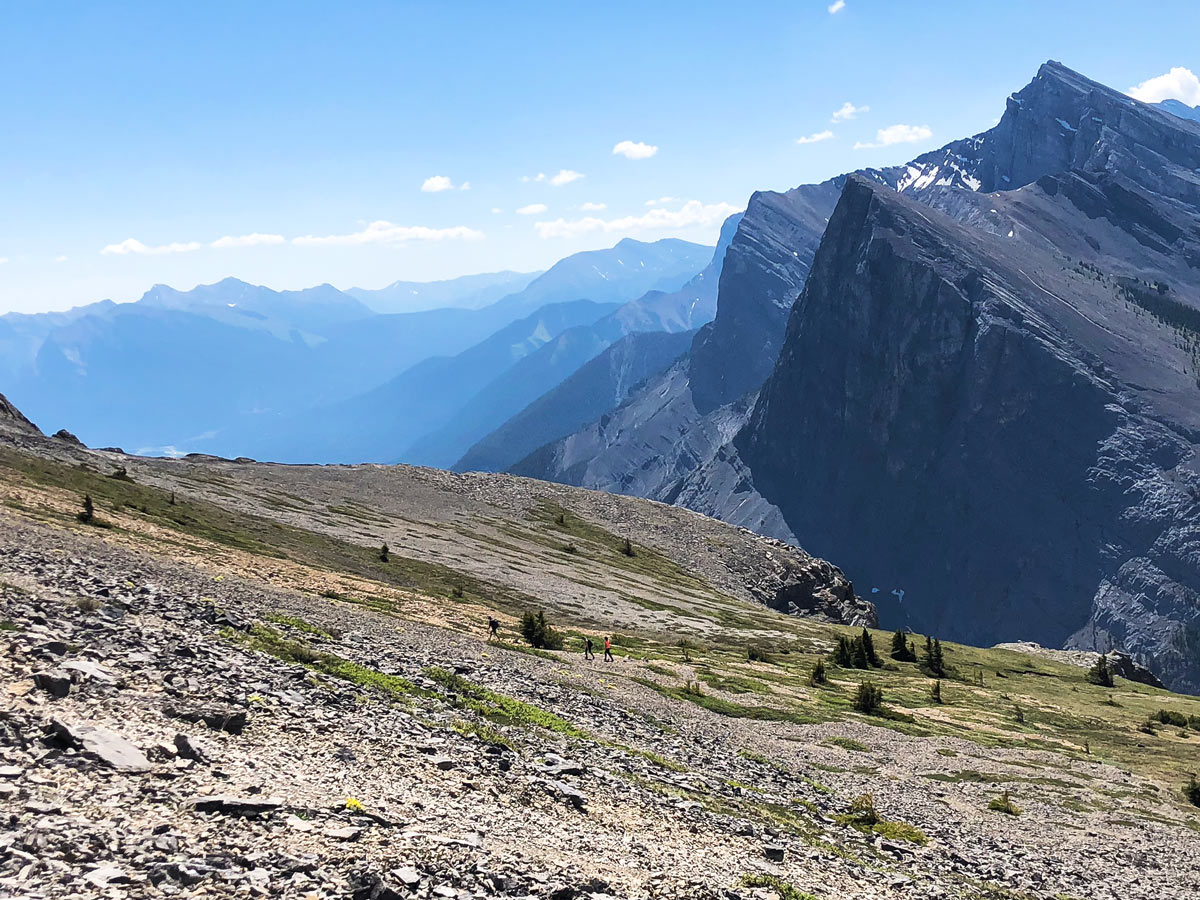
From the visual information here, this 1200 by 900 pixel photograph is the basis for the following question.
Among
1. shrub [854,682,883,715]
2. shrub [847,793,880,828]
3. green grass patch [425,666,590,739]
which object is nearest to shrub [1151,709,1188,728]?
shrub [854,682,883,715]

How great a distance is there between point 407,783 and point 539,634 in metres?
30.4

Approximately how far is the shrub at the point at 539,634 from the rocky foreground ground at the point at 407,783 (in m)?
7.93

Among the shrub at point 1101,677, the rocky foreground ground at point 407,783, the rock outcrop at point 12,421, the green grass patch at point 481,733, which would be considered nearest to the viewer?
the rocky foreground ground at point 407,783

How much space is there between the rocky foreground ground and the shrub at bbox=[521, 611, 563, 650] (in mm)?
7929

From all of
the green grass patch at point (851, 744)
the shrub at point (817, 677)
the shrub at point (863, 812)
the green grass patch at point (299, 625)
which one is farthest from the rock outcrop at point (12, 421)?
the shrub at point (863, 812)

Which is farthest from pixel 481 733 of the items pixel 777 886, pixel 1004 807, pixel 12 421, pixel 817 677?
pixel 12 421

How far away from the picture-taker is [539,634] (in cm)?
4762

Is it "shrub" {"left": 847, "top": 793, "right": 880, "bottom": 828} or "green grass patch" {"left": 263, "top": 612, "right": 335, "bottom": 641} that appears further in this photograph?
"green grass patch" {"left": 263, "top": 612, "right": 335, "bottom": 641}

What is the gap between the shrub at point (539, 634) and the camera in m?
47.1

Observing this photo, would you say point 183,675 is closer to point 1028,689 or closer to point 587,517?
point 1028,689

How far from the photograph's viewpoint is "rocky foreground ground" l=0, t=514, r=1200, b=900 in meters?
12.6

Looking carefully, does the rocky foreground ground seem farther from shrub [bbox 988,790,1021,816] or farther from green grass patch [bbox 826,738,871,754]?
shrub [bbox 988,790,1021,816]

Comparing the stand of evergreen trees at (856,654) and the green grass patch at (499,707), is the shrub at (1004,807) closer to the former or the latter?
the green grass patch at (499,707)

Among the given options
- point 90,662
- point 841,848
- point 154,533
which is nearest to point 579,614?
point 154,533
